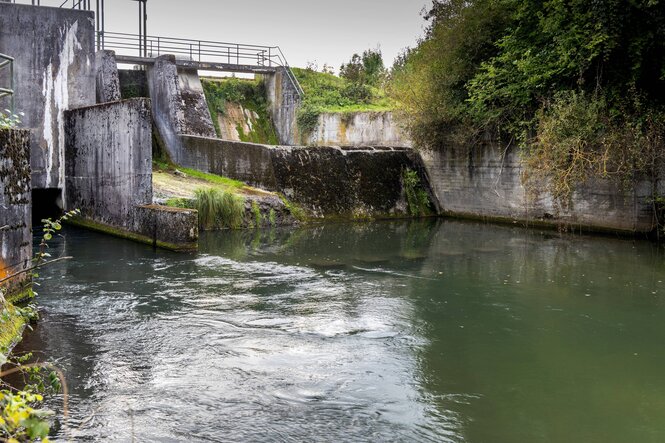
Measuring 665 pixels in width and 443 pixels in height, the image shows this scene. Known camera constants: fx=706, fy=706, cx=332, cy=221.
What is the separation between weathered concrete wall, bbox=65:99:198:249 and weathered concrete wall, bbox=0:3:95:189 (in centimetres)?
44

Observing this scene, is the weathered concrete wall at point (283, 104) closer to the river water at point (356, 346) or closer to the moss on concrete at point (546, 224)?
the moss on concrete at point (546, 224)

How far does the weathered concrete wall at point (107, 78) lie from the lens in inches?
913

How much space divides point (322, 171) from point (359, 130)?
16.3ft

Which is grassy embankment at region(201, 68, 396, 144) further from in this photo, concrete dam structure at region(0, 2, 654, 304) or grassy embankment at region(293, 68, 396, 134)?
concrete dam structure at region(0, 2, 654, 304)

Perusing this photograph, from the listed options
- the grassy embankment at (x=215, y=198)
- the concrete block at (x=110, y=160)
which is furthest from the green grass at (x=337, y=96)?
the concrete block at (x=110, y=160)

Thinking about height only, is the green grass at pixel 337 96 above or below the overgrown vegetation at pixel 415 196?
above

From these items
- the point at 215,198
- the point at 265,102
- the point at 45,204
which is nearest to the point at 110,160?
the point at 215,198

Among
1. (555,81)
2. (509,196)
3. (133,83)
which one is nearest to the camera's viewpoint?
(555,81)

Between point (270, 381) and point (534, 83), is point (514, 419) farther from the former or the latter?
point (534, 83)

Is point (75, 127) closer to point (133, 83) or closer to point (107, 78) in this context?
point (107, 78)

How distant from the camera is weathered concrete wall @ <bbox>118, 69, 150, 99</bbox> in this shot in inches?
1022

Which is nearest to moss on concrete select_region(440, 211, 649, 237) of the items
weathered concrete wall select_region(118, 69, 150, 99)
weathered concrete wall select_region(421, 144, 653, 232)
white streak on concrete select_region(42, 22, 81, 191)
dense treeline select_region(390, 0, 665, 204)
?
weathered concrete wall select_region(421, 144, 653, 232)

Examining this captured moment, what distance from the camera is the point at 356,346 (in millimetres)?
7746

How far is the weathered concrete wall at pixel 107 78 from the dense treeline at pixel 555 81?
1010cm
